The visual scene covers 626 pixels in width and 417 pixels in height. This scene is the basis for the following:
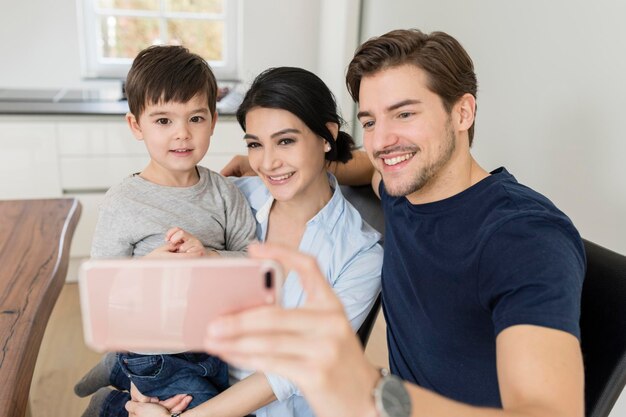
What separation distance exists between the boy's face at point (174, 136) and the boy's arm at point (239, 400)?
50 centimetres

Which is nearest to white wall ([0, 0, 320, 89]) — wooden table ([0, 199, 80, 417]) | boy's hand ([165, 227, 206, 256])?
wooden table ([0, 199, 80, 417])

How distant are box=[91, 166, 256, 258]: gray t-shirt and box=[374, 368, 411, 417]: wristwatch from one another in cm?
82

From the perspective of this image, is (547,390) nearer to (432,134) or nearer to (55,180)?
(432,134)

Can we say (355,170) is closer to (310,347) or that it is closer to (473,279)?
(473,279)

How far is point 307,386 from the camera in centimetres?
56

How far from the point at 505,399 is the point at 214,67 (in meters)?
3.46

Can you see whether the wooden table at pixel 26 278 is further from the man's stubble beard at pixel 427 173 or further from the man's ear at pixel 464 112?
the man's ear at pixel 464 112

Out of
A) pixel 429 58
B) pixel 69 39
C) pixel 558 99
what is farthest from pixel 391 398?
pixel 69 39

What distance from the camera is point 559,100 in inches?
67.7

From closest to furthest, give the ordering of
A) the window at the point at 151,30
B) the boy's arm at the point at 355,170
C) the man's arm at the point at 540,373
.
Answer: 1. the man's arm at the point at 540,373
2. the boy's arm at the point at 355,170
3. the window at the point at 151,30

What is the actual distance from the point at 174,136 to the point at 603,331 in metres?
0.97

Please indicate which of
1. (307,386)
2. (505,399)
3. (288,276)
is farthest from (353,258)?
(307,386)

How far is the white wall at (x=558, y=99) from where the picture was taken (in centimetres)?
148

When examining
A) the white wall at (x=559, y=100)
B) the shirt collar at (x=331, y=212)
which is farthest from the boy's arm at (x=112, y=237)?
the white wall at (x=559, y=100)
